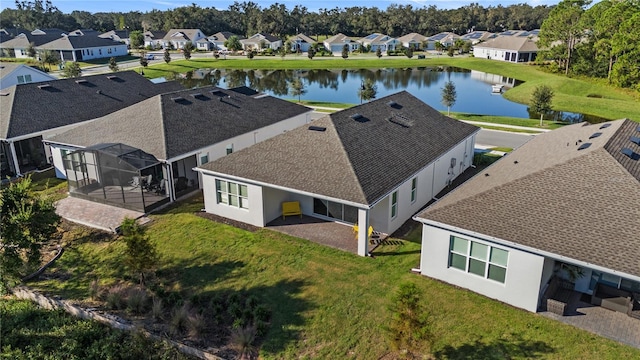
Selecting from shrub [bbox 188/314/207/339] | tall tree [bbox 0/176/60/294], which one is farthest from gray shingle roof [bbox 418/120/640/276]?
tall tree [bbox 0/176/60/294]

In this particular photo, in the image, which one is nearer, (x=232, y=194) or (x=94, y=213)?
(x=232, y=194)

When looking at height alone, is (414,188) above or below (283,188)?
below

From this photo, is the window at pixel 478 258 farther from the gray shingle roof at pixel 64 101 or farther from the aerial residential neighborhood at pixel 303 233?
the gray shingle roof at pixel 64 101

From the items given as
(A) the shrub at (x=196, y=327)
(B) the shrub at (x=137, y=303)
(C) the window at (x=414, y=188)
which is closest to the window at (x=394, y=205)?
(C) the window at (x=414, y=188)

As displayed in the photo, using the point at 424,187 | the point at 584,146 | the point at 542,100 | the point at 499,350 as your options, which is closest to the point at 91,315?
the point at 499,350

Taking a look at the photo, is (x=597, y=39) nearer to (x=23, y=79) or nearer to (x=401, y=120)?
(x=401, y=120)

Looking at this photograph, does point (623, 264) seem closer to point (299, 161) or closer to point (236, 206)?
point (299, 161)
